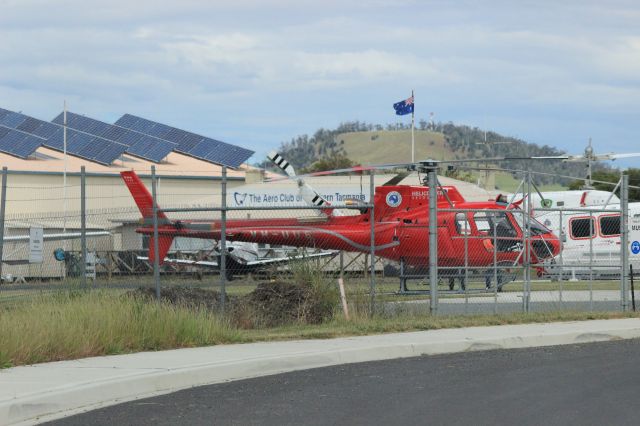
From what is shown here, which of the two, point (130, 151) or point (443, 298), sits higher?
point (130, 151)

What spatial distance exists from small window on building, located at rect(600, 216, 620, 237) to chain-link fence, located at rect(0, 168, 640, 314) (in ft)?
0.13

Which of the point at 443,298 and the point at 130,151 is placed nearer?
the point at 443,298

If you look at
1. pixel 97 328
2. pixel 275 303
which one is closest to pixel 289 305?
pixel 275 303

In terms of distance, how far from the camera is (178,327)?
14.8 meters

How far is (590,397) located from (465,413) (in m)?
1.71

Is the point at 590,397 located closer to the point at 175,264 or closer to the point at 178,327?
the point at 178,327

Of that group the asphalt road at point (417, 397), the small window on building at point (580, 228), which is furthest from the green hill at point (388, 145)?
the asphalt road at point (417, 397)

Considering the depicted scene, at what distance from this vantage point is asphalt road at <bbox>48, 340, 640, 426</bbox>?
31.7 ft

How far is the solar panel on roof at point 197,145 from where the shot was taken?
2128 inches

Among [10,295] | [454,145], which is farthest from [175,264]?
[454,145]

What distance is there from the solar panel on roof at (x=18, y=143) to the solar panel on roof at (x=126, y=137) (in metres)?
3.21

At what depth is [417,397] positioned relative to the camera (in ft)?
35.7

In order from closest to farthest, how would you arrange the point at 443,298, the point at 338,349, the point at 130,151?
the point at 338,349
the point at 443,298
the point at 130,151

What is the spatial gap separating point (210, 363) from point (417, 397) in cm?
300
